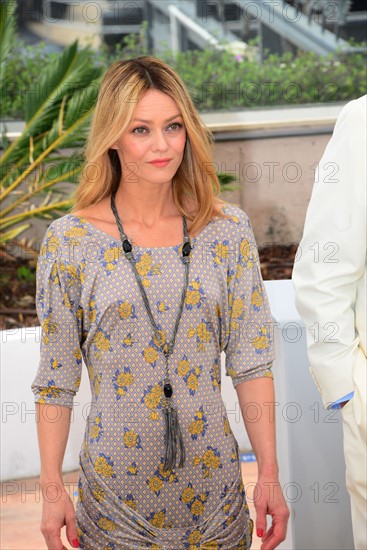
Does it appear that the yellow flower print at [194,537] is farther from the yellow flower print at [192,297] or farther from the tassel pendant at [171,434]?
the yellow flower print at [192,297]

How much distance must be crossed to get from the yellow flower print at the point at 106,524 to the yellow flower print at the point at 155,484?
0.40 ft

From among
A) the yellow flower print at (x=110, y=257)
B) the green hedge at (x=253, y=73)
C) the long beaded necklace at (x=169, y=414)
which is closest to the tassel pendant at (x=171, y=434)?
the long beaded necklace at (x=169, y=414)

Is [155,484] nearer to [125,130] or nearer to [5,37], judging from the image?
[125,130]

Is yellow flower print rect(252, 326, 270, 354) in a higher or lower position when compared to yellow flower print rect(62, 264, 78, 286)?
lower

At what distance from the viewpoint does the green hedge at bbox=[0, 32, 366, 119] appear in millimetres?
8133

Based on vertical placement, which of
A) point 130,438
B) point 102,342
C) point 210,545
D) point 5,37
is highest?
point 5,37

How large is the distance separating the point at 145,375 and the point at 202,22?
6.64 m

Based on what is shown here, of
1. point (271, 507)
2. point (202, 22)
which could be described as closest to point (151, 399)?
point (271, 507)

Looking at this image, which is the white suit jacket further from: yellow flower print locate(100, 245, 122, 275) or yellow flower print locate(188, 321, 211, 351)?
yellow flower print locate(100, 245, 122, 275)

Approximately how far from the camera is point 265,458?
7.54 feet

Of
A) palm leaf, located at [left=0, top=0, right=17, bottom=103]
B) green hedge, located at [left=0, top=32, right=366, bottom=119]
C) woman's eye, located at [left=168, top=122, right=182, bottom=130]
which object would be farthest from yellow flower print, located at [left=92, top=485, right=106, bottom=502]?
green hedge, located at [left=0, top=32, right=366, bottom=119]

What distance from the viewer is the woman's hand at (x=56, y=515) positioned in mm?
2283

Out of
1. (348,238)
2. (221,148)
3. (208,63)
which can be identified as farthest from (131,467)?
(208,63)

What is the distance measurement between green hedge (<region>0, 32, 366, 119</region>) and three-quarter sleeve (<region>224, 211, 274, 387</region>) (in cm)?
583
